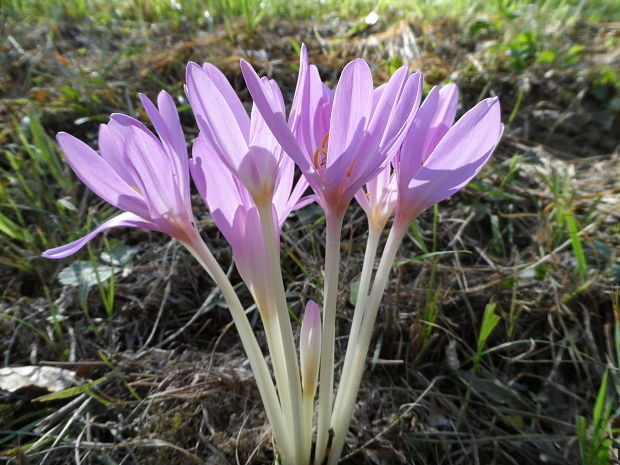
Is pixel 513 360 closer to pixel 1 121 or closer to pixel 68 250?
pixel 68 250

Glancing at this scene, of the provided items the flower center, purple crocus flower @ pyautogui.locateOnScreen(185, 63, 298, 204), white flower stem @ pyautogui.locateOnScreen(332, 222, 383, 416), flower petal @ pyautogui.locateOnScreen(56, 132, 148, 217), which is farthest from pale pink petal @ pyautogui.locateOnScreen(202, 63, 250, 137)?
white flower stem @ pyautogui.locateOnScreen(332, 222, 383, 416)

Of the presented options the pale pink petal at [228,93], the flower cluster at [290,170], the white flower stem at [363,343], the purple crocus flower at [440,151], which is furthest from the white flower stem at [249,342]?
the purple crocus flower at [440,151]

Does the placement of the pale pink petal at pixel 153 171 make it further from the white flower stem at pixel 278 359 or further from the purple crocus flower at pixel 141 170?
the white flower stem at pixel 278 359

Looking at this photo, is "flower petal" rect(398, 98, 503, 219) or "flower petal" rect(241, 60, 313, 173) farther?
"flower petal" rect(398, 98, 503, 219)

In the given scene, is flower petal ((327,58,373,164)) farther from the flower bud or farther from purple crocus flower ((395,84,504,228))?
the flower bud

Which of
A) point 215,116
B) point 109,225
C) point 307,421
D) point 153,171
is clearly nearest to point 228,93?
point 215,116

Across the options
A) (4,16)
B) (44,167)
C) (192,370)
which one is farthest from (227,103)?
(4,16)
